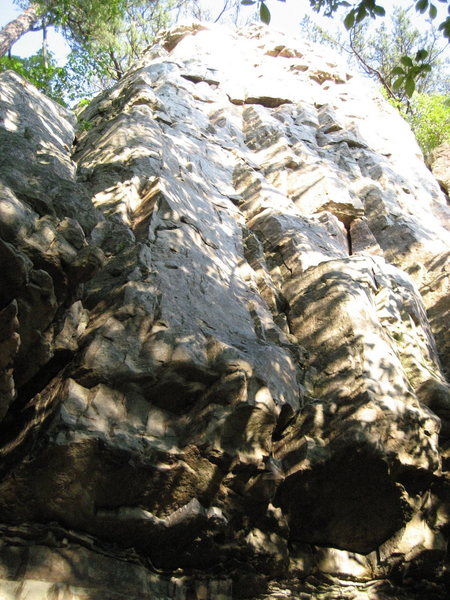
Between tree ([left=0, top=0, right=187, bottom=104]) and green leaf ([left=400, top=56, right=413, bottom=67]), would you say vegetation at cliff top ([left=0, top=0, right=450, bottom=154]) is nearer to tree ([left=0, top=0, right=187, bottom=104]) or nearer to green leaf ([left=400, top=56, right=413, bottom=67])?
tree ([left=0, top=0, right=187, bottom=104])

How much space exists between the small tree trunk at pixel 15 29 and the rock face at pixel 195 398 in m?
4.38

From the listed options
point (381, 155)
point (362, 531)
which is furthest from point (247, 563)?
point (381, 155)

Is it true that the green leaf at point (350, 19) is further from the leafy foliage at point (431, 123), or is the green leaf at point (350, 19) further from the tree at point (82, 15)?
the leafy foliage at point (431, 123)

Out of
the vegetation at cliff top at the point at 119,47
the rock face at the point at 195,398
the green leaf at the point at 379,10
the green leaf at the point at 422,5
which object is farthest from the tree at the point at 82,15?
the green leaf at the point at 422,5

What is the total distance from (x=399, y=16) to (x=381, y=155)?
12.4 metres

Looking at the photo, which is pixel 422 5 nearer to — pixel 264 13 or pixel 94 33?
pixel 264 13

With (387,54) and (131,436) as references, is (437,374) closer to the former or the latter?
(131,436)

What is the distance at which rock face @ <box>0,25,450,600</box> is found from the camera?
4.68 metres

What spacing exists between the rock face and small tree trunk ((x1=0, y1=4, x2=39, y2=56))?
4385mm

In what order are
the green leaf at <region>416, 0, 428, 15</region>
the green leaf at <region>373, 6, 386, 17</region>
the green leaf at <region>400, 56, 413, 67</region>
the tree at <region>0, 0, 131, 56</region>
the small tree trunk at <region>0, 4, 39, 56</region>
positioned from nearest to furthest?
the green leaf at <region>400, 56, 413, 67</region>
the green leaf at <region>416, 0, 428, 15</region>
the green leaf at <region>373, 6, 386, 17</region>
the small tree trunk at <region>0, 4, 39, 56</region>
the tree at <region>0, 0, 131, 56</region>

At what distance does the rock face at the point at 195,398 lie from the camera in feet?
15.3

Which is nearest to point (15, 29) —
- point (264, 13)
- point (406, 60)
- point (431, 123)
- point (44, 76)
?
point (44, 76)

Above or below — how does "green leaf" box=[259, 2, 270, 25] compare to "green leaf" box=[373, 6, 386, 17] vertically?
below

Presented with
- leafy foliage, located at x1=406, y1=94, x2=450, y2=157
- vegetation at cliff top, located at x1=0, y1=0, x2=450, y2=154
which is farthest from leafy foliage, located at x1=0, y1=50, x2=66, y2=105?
leafy foliage, located at x1=406, y1=94, x2=450, y2=157
